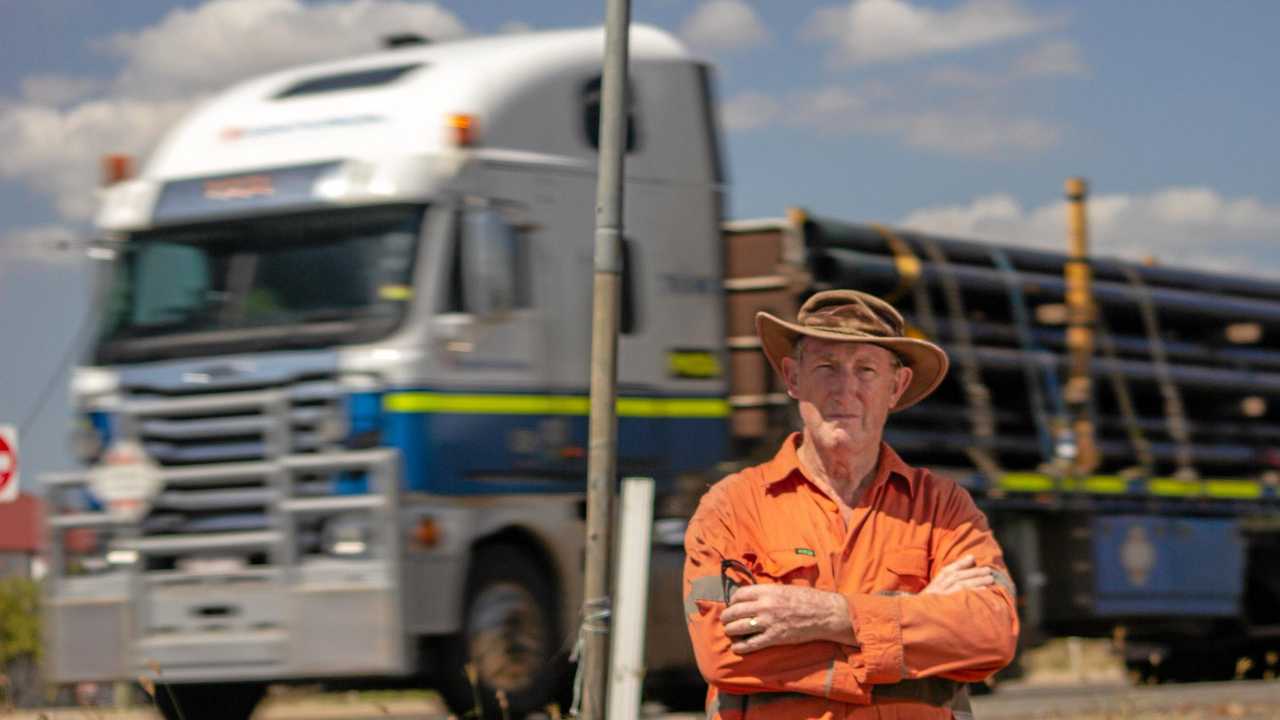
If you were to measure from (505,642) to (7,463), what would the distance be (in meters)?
8.74

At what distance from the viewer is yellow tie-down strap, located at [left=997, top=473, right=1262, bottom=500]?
17391 millimetres

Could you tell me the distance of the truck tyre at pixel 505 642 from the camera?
13.0 m

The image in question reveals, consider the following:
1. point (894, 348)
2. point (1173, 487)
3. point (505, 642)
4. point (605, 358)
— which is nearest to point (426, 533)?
point (505, 642)

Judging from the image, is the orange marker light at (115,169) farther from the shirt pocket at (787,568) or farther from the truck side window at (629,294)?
the shirt pocket at (787,568)

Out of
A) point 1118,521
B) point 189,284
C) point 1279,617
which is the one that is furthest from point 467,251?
point 1279,617

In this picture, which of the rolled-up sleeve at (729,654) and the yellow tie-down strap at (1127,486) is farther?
the yellow tie-down strap at (1127,486)

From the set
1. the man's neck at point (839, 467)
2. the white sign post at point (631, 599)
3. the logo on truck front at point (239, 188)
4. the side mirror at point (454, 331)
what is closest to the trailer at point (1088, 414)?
the side mirror at point (454, 331)

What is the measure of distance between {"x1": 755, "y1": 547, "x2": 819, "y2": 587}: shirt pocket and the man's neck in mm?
184

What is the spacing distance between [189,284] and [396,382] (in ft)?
5.19

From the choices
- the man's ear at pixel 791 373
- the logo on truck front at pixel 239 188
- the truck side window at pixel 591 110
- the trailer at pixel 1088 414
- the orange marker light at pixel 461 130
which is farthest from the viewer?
the trailer at pixel 1088 414

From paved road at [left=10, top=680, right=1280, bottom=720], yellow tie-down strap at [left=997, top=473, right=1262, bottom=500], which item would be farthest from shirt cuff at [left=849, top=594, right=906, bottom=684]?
yellow tie-down strap at [left=997, top=473, right=1262, bottom=500]

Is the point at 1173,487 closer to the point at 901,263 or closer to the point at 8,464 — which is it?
the point at 901,263

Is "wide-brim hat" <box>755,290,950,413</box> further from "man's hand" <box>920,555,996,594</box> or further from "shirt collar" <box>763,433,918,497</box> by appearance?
"man's hand" <box>920,555,996,594</box>

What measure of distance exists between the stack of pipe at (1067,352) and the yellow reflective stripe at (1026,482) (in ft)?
0.32
